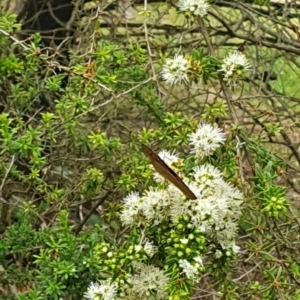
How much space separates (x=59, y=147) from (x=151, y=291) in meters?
1.35

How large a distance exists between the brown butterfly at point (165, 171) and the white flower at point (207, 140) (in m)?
0.23

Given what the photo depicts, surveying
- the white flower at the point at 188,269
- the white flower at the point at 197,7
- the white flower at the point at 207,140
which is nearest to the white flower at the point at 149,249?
the white flower at the point at 188,269

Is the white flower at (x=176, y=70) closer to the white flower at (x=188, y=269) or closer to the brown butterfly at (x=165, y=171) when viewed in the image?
the brown butterfly at (x=165, y=171)

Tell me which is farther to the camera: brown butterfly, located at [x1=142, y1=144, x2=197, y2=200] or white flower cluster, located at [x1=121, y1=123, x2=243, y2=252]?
white flower cluster, located at [x1=121, y1=123, x2=243, y2=252]

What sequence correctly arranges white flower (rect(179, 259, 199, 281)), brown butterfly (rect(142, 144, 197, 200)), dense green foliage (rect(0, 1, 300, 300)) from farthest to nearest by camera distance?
dense green foliage (rect(0, 1, 300, 300)) → white flower (rect(179, 259, 199, 281)) → brown butterfly (rect(142, 144, 197, 200))

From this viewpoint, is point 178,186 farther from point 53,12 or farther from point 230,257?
point 53,12

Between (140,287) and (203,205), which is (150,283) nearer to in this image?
(140,287)

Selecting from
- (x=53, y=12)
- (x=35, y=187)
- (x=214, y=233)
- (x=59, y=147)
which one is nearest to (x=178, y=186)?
(x=214, y=233)

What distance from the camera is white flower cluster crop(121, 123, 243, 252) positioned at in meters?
1.74

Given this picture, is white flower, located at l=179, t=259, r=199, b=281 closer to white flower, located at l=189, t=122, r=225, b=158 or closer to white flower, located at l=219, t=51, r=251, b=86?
white flower, located at l=189, t=122, r=225, b=158

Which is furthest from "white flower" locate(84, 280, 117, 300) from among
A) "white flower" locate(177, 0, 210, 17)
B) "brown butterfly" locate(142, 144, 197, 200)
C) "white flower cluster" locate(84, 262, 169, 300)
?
"white flower" locate(177, 0, 210, 17)

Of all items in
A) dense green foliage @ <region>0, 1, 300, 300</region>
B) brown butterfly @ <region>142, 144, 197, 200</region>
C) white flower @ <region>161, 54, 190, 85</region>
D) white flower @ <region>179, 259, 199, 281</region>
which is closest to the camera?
brown butterfly @ <region>142, 144, 197, 200</region>

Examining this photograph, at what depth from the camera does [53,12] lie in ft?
13.8

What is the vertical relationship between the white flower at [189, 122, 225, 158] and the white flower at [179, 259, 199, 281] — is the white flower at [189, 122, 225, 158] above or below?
above
